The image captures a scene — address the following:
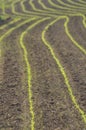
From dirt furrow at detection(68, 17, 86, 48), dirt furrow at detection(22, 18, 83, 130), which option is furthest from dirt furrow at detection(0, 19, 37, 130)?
dirt furrow at detection(68, 17, 86, 48)

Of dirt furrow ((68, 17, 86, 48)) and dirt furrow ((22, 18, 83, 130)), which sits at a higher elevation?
dirt furrow ((22, 18, 83, 130))

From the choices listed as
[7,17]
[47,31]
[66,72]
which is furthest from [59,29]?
[66,72]

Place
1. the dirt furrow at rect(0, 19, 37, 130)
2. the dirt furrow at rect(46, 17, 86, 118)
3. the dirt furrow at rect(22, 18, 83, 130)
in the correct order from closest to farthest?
the dirt furrow at rect(22, 18, 83, 130)
the dirt furrow at rect(0, 19, 37, 130)
the dirt furrow at rect(46, 17, 86, 118)

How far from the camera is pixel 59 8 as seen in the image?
3528 centimetres

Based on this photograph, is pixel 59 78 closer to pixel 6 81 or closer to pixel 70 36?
pixel 6 81

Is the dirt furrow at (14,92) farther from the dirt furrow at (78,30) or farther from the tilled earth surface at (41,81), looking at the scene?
the dirt furrow at (78,30)

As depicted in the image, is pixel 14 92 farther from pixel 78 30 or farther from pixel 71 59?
pixel 78 30

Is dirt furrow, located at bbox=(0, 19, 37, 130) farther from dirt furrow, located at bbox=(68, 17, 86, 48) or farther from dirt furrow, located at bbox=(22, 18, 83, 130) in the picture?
dirt furrow, located at bbox=(68, 17, 86, 48)

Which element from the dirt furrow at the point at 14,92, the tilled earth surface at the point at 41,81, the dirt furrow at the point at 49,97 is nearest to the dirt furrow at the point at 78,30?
the tilled earth surface at the point at 41,81

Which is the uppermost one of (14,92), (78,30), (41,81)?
(14,92)

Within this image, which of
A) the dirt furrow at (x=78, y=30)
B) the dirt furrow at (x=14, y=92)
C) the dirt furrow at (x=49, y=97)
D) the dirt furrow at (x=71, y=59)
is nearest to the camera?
the dirt furrow at (x=49, y=97)

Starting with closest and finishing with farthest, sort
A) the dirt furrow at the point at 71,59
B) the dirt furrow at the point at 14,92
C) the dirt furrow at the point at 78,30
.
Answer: the dirt furrow at the point at 14,92 < the dirt furrow at the point at 71,59 < the dirt furrow at the point at 78,30

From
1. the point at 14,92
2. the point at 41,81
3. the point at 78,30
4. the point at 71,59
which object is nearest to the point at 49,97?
the point at 14,92

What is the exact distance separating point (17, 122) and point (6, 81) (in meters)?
3.75
